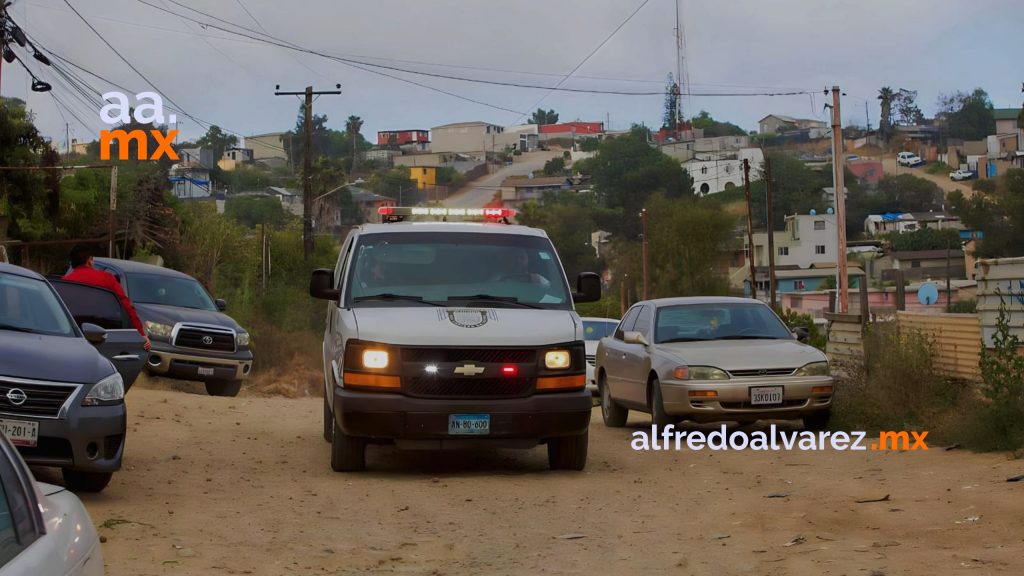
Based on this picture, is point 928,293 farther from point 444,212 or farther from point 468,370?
point 468,370

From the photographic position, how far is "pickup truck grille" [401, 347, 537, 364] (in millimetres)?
11211

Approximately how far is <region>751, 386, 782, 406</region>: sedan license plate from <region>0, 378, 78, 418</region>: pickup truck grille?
7.93 metres

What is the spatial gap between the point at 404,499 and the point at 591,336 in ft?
51.5

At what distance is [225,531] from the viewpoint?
888 centimetres

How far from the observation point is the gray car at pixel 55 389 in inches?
360

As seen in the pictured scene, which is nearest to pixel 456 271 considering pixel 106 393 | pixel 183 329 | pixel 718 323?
pixel 106 393

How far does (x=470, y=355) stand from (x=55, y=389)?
3.41 meters

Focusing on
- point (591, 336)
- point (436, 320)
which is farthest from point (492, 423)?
point (591, 336)

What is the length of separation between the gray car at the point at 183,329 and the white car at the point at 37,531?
56.6 feet

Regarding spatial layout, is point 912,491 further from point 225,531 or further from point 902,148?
point 902,148

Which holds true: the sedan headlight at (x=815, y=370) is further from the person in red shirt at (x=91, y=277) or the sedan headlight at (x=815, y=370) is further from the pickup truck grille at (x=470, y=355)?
the person in red shirt at (x=91, y=277)

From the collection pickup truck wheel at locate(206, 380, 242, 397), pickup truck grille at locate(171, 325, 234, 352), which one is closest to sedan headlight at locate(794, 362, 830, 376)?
pickup truck grille at locate(171, 325, 234, 352)

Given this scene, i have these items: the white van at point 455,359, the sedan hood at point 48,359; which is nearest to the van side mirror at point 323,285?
the white van at point 455,359

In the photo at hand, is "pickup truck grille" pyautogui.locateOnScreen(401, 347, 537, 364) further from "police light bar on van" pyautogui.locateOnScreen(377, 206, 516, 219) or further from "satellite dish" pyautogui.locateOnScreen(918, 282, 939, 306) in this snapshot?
"satellite dish" pyautogui.locateOnScreen(918, 282, 939, 306)
